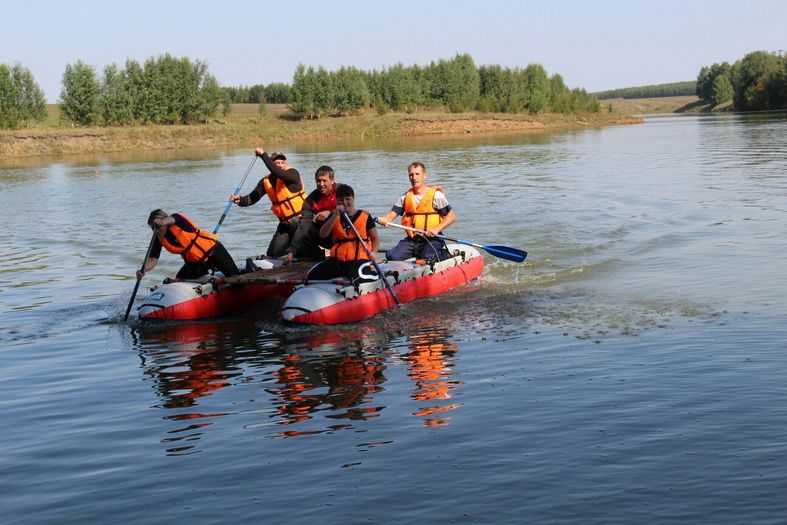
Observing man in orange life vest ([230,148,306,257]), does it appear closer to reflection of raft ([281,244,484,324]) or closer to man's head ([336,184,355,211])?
reflection of raft ([281,244,484,324])

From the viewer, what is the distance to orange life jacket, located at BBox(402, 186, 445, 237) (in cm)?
1329

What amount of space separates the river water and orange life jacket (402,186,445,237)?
1.14 meters

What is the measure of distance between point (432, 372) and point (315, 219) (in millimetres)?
3865

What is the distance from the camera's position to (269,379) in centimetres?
889

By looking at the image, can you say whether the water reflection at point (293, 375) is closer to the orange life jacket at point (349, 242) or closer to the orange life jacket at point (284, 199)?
the orange life jacket at point (349, 242)

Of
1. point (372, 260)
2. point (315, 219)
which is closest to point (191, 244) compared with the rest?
point (315, 219)

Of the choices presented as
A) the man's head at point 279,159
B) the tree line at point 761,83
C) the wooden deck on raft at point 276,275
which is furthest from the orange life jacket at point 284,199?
the tree line at point 761,83

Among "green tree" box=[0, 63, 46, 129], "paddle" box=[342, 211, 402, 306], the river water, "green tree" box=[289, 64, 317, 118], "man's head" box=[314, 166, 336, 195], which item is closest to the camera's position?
the river water

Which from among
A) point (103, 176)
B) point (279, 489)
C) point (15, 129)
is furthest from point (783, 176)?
point (15, 129)

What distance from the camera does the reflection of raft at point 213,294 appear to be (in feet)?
37.9

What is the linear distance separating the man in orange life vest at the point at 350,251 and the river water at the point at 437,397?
76 centimetres

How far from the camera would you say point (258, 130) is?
7288 cm

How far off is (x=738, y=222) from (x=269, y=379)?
41.7 feet

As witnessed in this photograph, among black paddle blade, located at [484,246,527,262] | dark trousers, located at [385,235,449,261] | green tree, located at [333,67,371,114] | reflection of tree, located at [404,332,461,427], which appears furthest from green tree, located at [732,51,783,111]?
reflection of tree, located at [404,332,461,427]
